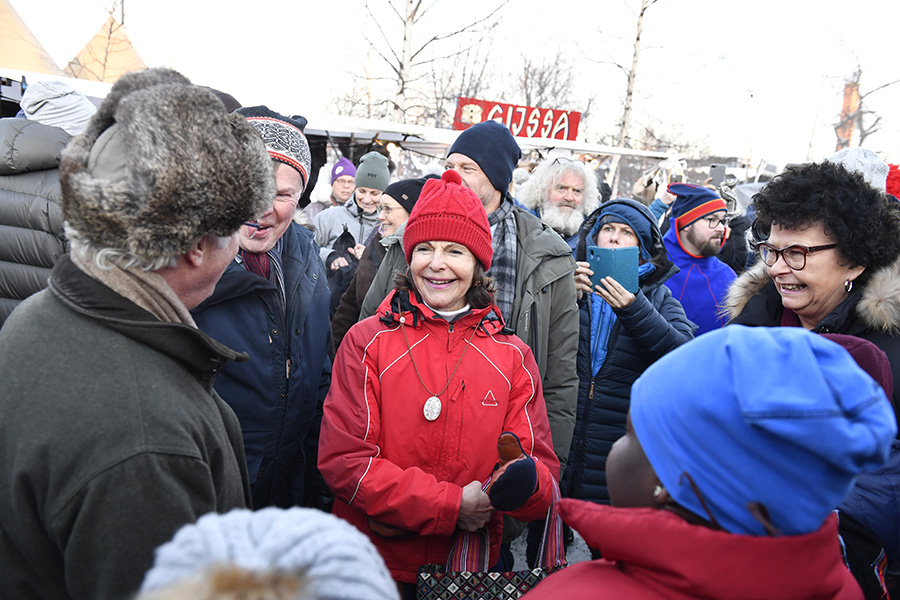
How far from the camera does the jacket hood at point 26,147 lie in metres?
3.19

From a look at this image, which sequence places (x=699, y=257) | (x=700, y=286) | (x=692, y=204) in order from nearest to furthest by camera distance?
1. (x=700, y=286)
2. (x=699, y=257)
3. (x=692, y=204)

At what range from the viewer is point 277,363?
228 centimetres

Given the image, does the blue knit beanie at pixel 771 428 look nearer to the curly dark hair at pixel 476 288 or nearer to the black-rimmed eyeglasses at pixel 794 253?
the curly dark hair at pixel 476 288

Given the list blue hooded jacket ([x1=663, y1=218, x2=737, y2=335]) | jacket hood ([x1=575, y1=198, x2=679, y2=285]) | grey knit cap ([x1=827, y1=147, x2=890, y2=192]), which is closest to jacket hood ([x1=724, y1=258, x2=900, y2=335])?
jacket hood ([x1=575, y1=198, x2=679, y2=285])

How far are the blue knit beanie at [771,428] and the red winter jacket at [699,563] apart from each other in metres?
0.04

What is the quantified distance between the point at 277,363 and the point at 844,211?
2.33 metres

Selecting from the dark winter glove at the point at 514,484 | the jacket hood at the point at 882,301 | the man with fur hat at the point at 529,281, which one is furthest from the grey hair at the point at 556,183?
the dark winter glove at the point at 514,484

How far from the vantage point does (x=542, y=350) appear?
2.94 meters

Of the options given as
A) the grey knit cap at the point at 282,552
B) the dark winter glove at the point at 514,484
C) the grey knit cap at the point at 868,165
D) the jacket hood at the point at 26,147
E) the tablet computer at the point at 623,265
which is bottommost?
the dark winter glove at the point at 514,484

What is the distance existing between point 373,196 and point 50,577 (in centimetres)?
564

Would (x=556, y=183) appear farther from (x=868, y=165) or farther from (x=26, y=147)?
(x=26, y=147)

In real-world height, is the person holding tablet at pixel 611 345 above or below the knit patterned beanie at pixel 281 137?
below

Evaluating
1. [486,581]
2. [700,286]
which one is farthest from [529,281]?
[700,286]

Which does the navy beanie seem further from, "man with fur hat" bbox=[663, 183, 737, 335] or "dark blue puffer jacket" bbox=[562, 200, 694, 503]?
"man with fur hat" bbox=[663, 183, 737, 335]
